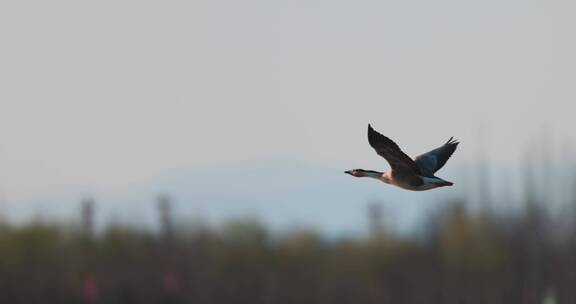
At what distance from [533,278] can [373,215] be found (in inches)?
1125

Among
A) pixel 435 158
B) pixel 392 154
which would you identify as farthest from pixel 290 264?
pixel 392 154

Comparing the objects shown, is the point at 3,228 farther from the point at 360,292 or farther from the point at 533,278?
the point at 533,278

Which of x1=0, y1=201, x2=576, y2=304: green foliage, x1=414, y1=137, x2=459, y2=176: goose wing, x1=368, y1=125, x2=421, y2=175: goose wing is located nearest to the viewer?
x1=368, y1=125, x2=421, y2=175: goose wing

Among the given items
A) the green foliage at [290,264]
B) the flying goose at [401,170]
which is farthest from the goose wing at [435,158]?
the green foliage at [290,264]

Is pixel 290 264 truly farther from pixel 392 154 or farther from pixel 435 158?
pixel 392 154

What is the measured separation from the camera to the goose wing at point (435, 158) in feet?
63.1

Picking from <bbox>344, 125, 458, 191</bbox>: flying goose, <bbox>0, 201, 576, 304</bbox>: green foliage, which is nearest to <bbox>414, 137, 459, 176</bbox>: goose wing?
<bbox>344, 125, 458, 191</bbox>: flying goose

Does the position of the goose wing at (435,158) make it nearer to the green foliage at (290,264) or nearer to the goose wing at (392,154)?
the goose wing at (392,154)

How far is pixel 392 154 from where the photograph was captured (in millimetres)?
17344

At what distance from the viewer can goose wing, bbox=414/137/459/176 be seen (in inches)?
757

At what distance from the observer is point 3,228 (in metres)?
76.3

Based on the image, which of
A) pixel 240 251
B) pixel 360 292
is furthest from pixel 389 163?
pixel 240 251

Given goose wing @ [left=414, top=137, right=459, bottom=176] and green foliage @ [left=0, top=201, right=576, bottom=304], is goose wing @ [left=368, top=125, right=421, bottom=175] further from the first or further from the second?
green foliage @ [left=0, top=201, right=576, bottom=304]

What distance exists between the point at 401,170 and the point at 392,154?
0.65 m
